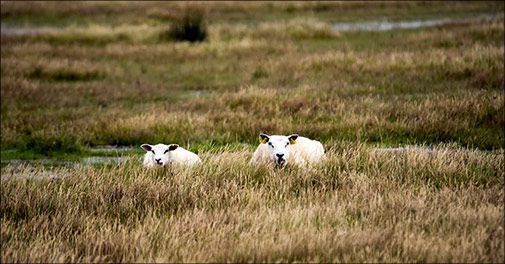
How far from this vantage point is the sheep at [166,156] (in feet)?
33.7

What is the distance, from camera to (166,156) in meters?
10.6

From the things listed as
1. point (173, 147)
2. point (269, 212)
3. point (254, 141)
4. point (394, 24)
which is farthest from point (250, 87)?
point (394, 24)

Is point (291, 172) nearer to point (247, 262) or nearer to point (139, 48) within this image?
point (247, 262)

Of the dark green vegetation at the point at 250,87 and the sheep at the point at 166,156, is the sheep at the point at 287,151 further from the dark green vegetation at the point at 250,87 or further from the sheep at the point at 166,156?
the dark green vegetation at the point at 250,87

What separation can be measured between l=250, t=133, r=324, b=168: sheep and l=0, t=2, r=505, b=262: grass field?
0.32m

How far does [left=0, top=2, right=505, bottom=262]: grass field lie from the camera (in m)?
6.42

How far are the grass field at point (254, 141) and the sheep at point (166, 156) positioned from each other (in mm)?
282

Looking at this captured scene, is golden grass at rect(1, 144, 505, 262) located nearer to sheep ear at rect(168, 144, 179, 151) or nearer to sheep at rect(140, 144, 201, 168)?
sheep at rect(140, 144, 201, 168)

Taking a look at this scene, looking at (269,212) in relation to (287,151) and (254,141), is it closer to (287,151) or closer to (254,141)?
(287,151)

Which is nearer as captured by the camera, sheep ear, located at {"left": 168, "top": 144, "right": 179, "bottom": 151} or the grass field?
the grass field

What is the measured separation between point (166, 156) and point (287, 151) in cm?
197

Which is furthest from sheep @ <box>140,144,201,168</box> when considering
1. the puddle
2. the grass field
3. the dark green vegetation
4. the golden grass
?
the puddle

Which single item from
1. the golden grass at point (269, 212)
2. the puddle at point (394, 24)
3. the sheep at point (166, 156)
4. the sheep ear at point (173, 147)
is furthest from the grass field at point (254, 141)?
the puddle at point (394, 24)

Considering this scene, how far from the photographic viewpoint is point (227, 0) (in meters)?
57.1
